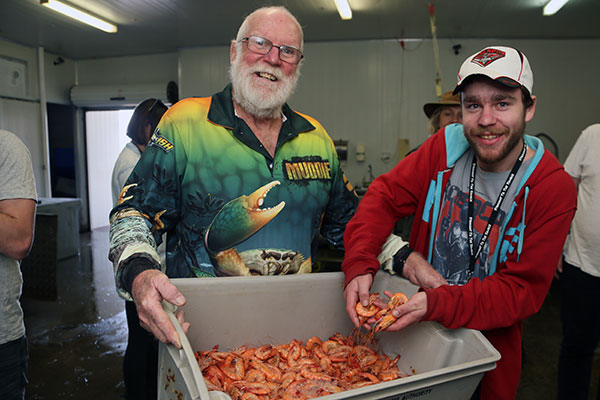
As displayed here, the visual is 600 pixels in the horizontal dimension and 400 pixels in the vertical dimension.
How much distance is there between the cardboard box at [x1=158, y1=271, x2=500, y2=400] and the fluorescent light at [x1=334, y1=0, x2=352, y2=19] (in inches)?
194

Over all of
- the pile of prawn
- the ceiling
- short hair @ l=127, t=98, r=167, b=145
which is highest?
the ceiling

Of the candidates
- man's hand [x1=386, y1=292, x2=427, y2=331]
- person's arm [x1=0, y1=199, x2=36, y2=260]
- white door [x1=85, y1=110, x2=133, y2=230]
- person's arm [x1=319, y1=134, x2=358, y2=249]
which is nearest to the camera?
man's hand [x1=386, y1=292, x2=427, y2=331]

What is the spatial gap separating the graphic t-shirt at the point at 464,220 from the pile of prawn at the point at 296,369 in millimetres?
417

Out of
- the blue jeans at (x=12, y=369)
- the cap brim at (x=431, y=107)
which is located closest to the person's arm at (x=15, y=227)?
the blue jeans at (x=12, y=369)

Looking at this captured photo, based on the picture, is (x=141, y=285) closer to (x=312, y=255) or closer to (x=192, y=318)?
(x=192, y=318)

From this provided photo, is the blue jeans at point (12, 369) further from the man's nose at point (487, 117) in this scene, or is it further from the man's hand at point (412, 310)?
the man's nose at point (487, 117)

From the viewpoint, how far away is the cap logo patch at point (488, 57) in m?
1.32

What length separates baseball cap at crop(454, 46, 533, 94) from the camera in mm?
1295

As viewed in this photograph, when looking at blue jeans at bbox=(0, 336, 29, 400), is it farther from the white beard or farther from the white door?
the white door

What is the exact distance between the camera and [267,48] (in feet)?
5.61

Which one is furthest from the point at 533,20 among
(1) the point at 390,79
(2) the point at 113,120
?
(2) the point at 113,120

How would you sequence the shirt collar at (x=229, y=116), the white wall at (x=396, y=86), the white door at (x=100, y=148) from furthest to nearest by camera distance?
the white door at (x=100, y=148), the white wall at (x=396, y=86), the shirt collar at (x=229, y=116)

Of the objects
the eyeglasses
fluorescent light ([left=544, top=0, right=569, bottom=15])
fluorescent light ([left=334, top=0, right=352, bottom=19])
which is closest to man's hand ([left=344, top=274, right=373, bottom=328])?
the eyeglasses

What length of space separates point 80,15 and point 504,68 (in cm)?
683
